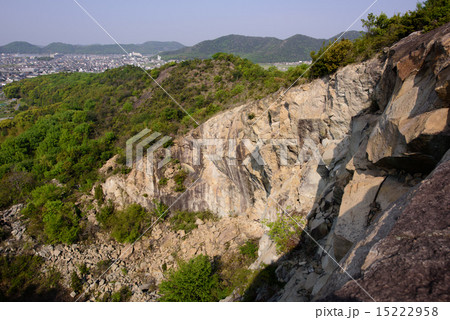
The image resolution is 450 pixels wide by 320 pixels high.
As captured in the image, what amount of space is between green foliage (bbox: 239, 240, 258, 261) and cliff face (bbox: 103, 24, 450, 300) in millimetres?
1267

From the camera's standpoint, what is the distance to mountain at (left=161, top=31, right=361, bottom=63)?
5560cm

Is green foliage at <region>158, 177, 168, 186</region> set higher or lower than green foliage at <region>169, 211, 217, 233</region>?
higher

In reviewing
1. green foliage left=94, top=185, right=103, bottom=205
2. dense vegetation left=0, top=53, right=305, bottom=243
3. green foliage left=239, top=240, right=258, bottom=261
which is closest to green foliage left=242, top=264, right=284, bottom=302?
green foliage left=239, top=240, right=258, bottom=261

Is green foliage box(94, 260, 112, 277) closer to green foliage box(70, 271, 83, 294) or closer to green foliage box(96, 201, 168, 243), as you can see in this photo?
green foliage box(70, 271, 83, 294)

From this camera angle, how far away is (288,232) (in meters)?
8.81

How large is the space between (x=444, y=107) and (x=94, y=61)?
89.4 meters

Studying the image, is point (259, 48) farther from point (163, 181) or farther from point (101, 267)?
point (101, 267)

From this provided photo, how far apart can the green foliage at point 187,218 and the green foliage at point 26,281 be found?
24.3 feet

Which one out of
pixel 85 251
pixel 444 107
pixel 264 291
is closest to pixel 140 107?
pixel 85 251

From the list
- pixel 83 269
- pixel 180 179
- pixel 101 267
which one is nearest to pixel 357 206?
pixel 180 179

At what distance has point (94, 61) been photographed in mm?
76000

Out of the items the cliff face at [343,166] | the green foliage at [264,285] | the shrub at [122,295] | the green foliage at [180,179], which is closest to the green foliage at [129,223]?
the cliff face at [343,166]

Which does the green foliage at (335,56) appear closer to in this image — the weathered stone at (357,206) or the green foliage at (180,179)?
the weathered stone at (357,206)

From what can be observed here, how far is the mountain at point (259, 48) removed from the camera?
55.6m
